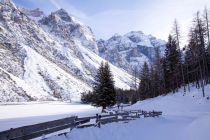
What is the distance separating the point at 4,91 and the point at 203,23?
435 feet

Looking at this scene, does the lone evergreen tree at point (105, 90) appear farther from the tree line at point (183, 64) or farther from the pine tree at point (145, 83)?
the pine tree at point (145, 83)

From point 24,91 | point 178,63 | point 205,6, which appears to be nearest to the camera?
point 205,6

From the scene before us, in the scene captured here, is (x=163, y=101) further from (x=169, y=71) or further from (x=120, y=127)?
(x=120, y=127)

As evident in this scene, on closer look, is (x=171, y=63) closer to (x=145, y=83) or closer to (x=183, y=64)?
(x=183, y=64)

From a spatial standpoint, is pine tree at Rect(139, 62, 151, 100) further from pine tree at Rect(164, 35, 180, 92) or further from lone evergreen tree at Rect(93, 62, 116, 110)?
lone evergreen tree at Rect(93, 62, 116, 110)

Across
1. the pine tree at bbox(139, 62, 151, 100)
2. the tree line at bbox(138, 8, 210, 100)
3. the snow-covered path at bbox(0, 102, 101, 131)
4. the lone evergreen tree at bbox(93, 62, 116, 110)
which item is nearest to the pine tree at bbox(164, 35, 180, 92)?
the tree line at bbox(138, 8, 210, 100)

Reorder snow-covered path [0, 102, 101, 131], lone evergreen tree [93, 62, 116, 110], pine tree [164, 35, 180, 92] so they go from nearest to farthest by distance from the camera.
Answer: snow-covered path [0, 102, 101, 131] < lone evergreen tree [93, 62, 116, 110] < pine tree [164, 35, 180, 92]

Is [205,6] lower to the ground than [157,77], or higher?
higher

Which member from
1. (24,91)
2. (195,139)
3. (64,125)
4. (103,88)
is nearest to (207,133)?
(195,139)

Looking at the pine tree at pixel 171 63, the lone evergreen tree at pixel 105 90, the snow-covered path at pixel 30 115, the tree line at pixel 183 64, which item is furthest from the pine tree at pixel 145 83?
the lone evergreen tree at pixel 105 90

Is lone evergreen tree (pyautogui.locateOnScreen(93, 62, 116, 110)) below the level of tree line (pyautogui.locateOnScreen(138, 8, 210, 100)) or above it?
below

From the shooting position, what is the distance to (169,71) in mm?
65000

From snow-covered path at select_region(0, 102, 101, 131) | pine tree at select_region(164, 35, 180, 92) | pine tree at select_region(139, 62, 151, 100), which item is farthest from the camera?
pine tree at select_region(139, 62, 151, 100)

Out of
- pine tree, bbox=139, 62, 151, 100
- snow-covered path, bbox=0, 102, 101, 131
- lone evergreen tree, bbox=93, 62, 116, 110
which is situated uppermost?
pine tree, bbox=139, 62, 151, 100
